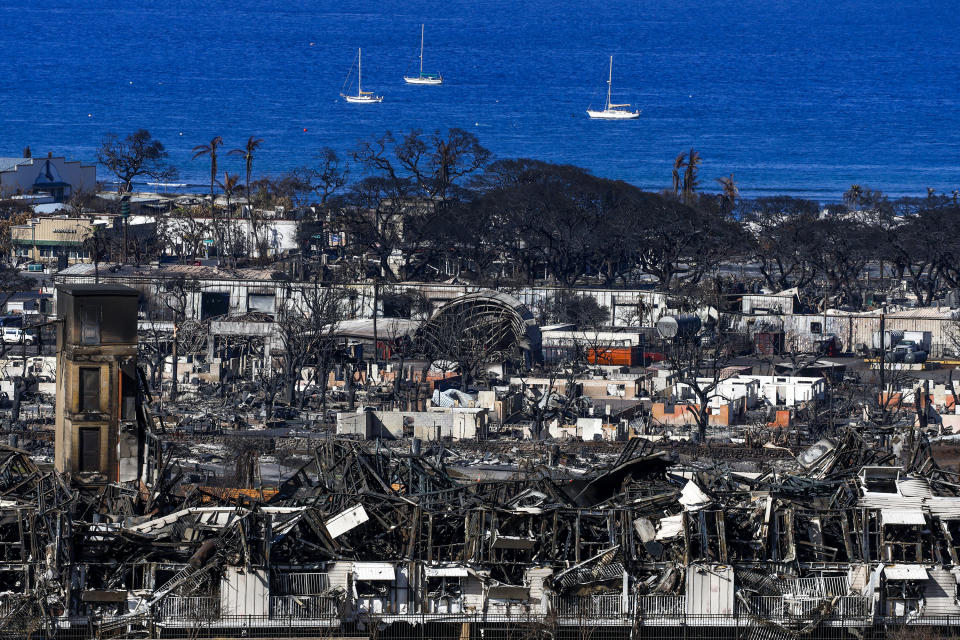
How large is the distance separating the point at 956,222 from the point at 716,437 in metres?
32.5

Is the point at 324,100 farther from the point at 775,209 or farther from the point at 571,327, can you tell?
the point at 571,327

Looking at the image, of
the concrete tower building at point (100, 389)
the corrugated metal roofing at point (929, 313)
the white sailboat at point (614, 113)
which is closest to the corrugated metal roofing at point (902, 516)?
the concrete tower building at point (100, 389)

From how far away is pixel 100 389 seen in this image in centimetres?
2770

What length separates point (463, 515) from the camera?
23.7m

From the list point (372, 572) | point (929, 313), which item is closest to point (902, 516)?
point (372, 572)

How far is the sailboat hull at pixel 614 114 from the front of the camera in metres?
181

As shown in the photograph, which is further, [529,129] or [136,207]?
[529,129]

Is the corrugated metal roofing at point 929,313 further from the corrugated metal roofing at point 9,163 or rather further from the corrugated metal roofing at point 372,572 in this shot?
the corrugated metal roofing at point 9,163

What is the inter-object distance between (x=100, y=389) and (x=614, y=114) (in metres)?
156

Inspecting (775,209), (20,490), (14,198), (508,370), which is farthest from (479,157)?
(20,490)

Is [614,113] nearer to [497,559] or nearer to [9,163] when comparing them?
[9,163]

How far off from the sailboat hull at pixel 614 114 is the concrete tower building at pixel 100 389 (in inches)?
6091

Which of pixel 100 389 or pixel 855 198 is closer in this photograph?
pixel 100 389

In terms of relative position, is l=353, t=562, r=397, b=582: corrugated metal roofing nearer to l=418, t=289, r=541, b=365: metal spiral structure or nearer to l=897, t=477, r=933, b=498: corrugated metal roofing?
l=897, t=477, r=933, b=498: corrugated metal roofing
